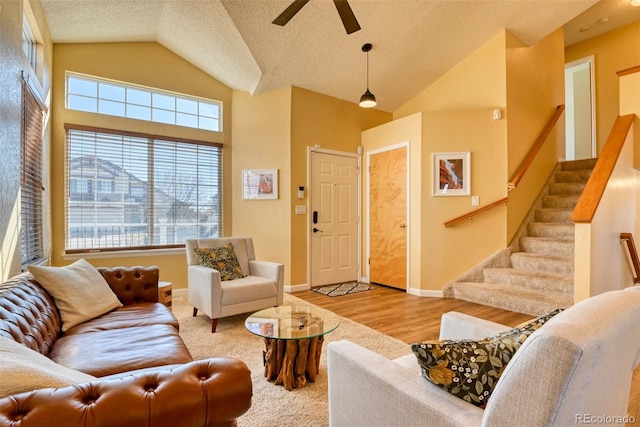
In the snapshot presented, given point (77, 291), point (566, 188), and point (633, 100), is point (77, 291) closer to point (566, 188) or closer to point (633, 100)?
point (633, 100)

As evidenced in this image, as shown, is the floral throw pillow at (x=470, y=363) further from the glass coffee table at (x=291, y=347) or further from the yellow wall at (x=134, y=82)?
the yellow wall at (x=134, y=82)

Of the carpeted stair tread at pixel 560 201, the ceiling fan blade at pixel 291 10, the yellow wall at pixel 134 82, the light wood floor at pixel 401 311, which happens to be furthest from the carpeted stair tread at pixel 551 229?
the yellow wall at pixel 134 82

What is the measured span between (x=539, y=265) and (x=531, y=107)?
230 centimetres

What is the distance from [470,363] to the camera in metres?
0.96

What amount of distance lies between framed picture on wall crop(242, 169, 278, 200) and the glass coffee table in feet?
8.87

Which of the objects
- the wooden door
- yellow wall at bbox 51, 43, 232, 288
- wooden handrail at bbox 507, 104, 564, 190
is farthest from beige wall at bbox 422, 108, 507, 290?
yellow wall at bbox 51, 43, 232, 288

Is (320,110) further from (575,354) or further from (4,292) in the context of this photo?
(575,354)

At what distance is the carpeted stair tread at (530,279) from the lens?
3.52m

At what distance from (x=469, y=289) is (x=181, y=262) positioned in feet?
12.8

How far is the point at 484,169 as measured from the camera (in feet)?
14.1

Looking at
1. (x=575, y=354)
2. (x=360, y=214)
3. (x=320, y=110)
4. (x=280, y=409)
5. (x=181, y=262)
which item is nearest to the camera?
(x=575, y=354)

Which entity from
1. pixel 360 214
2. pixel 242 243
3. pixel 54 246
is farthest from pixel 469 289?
pixel 54 246

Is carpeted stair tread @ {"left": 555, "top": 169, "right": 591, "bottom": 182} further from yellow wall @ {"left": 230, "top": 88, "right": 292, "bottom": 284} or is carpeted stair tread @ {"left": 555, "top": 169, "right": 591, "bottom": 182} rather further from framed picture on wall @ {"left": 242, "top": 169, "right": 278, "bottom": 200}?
framed picture on wall @ {"left": 242, "top": 169, "right": 278, "bottom": 200}

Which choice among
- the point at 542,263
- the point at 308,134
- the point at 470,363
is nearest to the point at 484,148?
the point at 542,263
